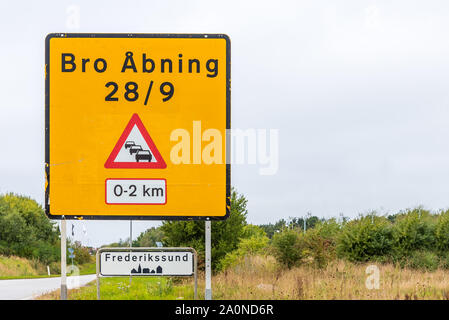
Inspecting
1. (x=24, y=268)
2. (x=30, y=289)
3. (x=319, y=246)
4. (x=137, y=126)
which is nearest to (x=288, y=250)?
(x=319, y=246)

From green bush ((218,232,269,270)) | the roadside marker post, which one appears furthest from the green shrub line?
the roadside marker post

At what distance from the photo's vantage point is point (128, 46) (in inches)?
205

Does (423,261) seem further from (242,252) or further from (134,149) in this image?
(134,149)

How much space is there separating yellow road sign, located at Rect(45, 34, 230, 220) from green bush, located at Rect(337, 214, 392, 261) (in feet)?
47.1

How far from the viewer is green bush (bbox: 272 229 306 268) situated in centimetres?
1562

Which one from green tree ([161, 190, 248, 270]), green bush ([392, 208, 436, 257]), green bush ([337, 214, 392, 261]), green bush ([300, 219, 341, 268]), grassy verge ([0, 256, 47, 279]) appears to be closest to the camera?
green tree ([161, 190, 248, 270])

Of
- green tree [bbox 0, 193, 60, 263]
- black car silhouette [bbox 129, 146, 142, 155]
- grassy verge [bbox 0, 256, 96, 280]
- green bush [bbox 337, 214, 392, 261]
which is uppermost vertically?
black car silhouette [bbox 129, 146, 142, 155]

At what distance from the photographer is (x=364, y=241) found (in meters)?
18.4

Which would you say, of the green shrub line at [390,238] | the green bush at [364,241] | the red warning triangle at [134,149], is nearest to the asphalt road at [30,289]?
the green shrub line at [390,238]

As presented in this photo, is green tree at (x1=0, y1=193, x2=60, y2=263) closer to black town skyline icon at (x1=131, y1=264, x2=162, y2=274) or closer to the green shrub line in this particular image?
the green shrub line

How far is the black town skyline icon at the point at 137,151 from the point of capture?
523cm

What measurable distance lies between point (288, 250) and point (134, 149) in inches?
448
